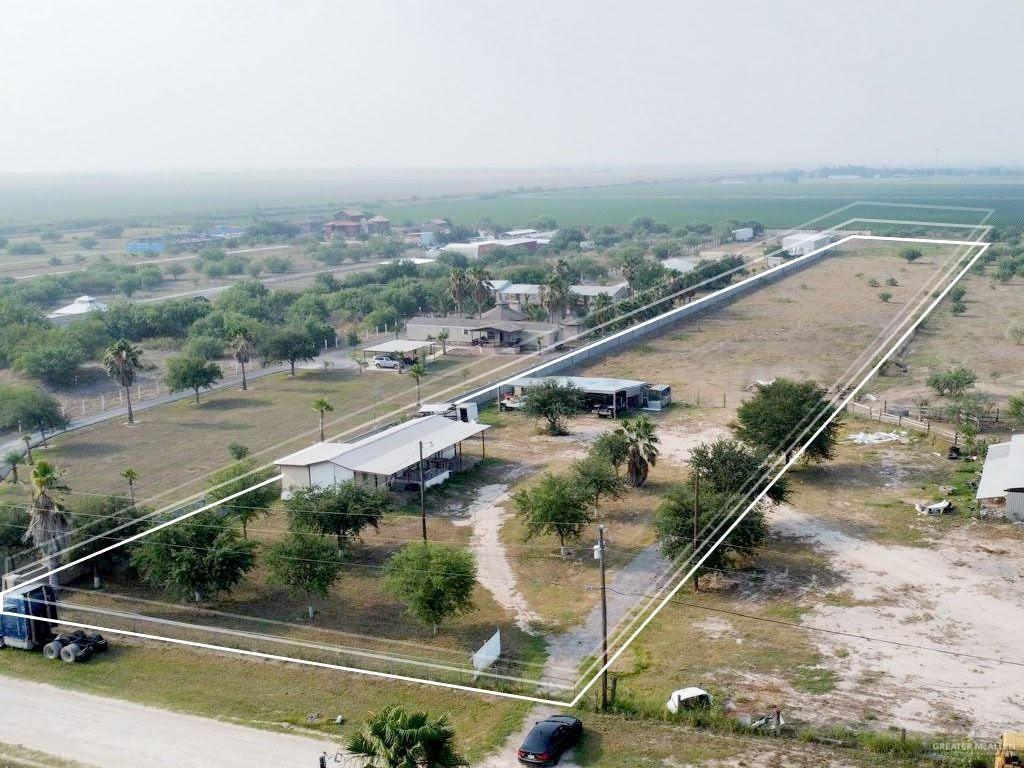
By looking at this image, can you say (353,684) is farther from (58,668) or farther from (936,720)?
(936,720)

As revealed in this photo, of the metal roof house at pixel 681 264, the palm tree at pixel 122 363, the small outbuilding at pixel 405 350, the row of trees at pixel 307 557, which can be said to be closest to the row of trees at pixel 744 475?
the row of trees at pixel 307 557

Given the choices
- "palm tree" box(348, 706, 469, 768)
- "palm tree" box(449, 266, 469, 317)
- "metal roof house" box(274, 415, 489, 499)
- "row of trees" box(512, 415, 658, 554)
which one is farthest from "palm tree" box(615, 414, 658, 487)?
"palm tree" box(449, 266, 469, 317)

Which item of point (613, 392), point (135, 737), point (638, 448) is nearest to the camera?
point (135, 737)

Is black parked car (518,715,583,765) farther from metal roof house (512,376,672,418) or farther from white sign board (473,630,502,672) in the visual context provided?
metal roof house (512,376,672,418)

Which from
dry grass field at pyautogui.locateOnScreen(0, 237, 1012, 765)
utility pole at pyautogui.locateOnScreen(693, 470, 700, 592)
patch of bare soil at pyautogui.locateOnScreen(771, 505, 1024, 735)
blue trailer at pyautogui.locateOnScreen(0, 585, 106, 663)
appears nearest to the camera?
patch of bare soil at pyautogui.locateOnScreen(771, 505, 1024, 735)

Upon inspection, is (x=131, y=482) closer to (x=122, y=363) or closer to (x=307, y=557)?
(x=307, y=557)

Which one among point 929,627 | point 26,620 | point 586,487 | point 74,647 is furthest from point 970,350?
point 26,620

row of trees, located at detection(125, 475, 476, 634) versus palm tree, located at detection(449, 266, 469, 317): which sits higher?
palm tree, located at detection(449, 266, 469, 317)
